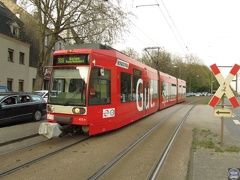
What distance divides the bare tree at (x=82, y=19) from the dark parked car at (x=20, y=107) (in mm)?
11255

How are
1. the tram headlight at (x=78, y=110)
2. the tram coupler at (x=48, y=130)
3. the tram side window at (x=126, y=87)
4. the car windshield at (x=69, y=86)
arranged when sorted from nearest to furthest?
the tram coupler at (x=48, y=130) → the tram headlight at (x=78, y=110) → the car windshield at (x=69, y=86) → the tram side window at (x=126, y=87)

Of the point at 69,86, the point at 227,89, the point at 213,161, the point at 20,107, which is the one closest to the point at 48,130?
the point at 69,86

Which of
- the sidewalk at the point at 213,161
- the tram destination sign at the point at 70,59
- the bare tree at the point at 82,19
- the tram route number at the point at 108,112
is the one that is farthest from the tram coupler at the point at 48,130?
the bare tree at the point at 82,19

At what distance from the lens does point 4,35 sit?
27.2m

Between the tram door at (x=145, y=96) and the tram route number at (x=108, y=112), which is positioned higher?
the tram door at (x=145, y=96)

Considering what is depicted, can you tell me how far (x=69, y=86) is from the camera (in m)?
9.44

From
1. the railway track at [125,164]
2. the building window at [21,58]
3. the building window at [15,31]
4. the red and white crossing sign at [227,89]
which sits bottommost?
the railway track at [125,164]

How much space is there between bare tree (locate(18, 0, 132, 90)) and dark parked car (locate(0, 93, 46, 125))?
443 inches

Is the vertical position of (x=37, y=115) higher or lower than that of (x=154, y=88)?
lower

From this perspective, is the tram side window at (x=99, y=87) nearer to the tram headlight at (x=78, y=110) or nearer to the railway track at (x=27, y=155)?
the tram headlight at (x=78, y=110)

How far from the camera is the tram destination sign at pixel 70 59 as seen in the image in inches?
370

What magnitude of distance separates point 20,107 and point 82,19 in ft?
46.0

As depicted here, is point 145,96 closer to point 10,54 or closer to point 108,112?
point 108,112

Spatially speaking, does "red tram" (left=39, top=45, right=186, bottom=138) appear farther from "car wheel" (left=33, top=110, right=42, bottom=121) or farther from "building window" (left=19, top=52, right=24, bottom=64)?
"building window" (left=19, top=52, right=24, bottom=64)
